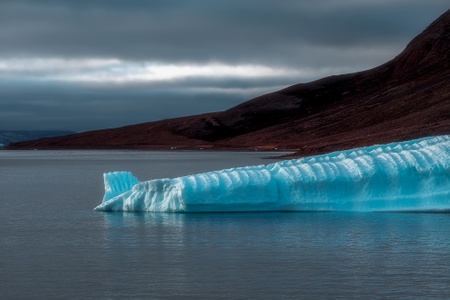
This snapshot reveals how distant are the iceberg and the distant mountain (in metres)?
55.0

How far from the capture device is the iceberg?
1409 cm

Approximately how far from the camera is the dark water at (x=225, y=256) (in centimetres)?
805

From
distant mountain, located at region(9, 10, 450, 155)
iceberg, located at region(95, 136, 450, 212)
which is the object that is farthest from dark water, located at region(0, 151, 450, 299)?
distant mountain, located at region(9, 10, 450, 155)

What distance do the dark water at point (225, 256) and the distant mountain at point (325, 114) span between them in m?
57.3

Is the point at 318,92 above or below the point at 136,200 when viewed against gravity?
above

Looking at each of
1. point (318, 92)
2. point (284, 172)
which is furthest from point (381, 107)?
point (284, 172)

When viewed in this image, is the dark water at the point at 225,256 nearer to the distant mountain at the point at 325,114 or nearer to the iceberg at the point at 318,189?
the iceberg at the point at 318,189

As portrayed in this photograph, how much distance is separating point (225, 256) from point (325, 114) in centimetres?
10145

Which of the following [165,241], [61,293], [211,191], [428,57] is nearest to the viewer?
[61,293]

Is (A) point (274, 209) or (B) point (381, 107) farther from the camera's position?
(B) point (381, 107)

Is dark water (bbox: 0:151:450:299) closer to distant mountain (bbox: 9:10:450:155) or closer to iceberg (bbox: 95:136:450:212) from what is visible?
iceberg (bbox: 95:136:450:212)

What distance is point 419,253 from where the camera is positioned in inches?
394

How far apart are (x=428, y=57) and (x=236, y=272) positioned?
341 feet

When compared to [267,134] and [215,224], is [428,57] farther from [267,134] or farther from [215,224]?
[215,224]
